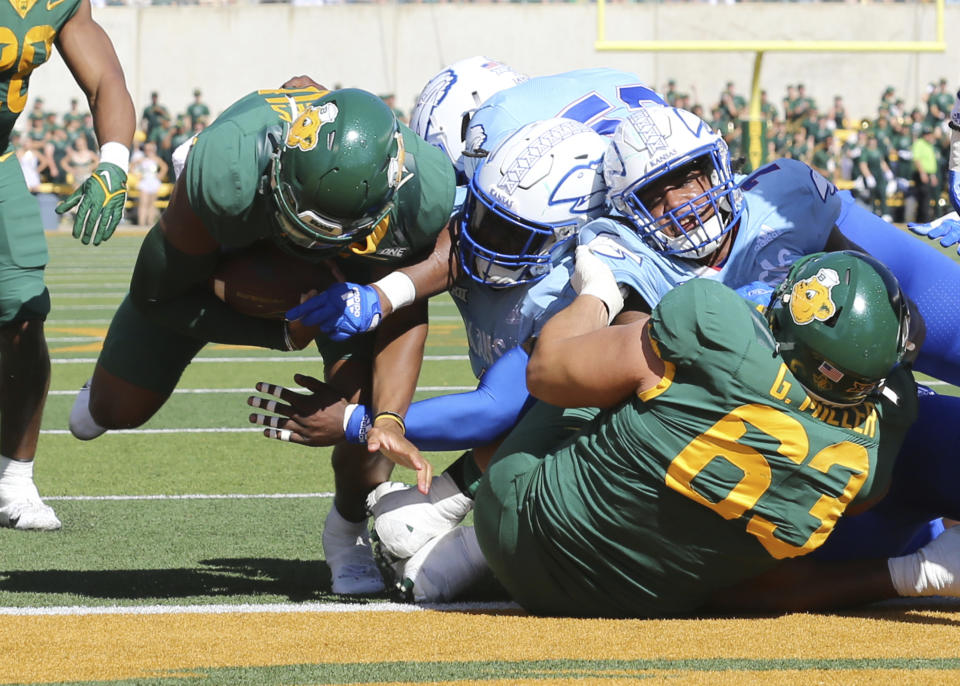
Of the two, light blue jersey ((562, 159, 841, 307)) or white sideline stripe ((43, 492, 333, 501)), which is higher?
light blue jersey ((562, 159, 841, 307))

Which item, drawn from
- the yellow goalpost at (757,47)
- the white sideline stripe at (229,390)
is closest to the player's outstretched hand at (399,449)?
the white sideline stripe at (229,390)

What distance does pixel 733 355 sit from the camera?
2957 millimetres

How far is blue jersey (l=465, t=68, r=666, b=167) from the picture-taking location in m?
4.17

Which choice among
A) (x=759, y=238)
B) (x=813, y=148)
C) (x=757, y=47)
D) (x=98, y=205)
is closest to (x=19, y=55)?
(x=98, y=205)

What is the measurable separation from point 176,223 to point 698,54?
25330mm

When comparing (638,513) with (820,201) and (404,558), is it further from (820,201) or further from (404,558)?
(820,201)

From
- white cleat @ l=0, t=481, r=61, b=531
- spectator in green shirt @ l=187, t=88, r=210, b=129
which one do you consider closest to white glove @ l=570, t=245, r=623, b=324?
white cleat @ l=0, t=481, r=61, b=531

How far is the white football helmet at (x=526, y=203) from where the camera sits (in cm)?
369

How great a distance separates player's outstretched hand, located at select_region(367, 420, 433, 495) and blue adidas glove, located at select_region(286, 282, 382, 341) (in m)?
0.27

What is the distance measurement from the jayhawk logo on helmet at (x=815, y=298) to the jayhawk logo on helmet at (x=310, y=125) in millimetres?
1213

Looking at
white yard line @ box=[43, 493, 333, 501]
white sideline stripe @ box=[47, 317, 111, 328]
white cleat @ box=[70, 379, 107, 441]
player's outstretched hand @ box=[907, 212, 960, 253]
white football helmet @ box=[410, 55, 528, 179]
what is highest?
white football helmet @ box=[410, 55, 528, 179]

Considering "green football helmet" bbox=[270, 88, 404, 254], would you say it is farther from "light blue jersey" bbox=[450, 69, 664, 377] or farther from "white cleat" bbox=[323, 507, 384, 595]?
"white cleat" bbox=[323, 507, 384, 595]

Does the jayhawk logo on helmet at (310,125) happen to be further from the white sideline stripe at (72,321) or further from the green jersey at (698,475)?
the white sideline stripe at (72,321)

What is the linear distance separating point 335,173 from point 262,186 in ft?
0.81
